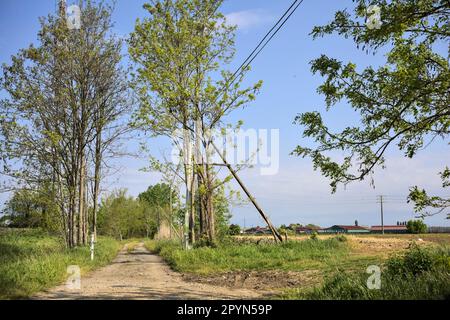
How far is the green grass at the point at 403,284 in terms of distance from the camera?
23.4 feet

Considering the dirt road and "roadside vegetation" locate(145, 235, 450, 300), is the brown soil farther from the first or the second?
the dirt road

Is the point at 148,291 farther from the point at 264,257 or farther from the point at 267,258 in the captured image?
the point at 264,257

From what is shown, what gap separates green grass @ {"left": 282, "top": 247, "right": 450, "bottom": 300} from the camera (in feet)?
23.4

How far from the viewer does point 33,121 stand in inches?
910

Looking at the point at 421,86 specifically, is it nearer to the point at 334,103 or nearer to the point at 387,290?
the point at 334,103

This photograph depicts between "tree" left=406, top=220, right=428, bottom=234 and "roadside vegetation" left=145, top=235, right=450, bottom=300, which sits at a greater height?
"roadside vegetation" left=145, top=235, right=450, bottom=300

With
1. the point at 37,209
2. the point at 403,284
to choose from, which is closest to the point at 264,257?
the point at 403,284

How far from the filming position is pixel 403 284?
774cm

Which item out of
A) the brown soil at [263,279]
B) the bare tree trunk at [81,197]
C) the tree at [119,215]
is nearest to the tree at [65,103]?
the bare tree trunk at [81,197]

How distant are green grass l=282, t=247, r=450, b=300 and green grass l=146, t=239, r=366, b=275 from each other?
396 cm

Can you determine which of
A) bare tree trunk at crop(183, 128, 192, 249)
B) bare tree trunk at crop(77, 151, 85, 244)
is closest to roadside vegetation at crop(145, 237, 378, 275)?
bare tree trunk at crop(183, 128, 192, 249)

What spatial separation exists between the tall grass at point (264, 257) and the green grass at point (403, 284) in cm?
432

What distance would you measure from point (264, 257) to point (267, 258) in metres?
0.29

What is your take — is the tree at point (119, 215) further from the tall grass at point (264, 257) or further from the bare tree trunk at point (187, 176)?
the tall grass at point (264, 257)
